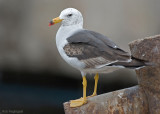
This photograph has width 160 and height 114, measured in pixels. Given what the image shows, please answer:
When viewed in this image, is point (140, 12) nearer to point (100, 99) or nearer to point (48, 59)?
point (48, 59)

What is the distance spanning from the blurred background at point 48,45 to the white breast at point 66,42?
3761 millimetres

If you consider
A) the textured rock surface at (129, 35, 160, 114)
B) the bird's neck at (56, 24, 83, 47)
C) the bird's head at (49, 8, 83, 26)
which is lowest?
the textured rock surface at (129, 35, 160, 114)

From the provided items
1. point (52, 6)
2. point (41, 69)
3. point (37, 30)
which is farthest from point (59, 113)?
point (52, 6)

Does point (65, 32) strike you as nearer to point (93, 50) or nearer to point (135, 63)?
point (93, 50)

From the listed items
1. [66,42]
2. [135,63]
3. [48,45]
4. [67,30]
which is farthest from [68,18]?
[48,45]

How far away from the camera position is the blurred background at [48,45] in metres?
7.46

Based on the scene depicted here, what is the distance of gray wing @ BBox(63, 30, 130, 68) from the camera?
318 centimetres

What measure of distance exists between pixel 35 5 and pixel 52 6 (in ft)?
1.69

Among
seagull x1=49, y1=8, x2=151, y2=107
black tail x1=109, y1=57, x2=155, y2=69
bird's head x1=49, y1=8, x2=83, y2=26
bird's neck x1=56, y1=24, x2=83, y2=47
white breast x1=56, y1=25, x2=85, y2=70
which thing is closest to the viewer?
black tail x1=109, y1=57, x2=155, y2=69

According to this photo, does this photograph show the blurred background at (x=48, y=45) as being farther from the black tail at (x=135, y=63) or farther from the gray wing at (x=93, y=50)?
the black tail at (x=135, y=63)

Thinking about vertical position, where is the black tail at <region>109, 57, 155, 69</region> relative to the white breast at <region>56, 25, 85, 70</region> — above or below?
below

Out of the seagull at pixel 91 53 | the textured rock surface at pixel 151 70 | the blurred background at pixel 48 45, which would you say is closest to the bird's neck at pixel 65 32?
the seagull at pixel 91 53

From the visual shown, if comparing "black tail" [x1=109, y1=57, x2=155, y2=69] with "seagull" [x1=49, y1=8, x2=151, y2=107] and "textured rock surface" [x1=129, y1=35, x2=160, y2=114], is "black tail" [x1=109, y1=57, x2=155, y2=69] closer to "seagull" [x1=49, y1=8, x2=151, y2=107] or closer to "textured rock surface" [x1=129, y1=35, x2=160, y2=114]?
"seagull" [x1=49, y1=8, x2=151, y2=107]

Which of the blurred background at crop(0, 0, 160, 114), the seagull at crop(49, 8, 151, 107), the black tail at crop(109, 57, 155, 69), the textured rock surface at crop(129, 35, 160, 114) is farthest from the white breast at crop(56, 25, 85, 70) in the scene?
the blurred background at crop(0, 0, 160, 114)
